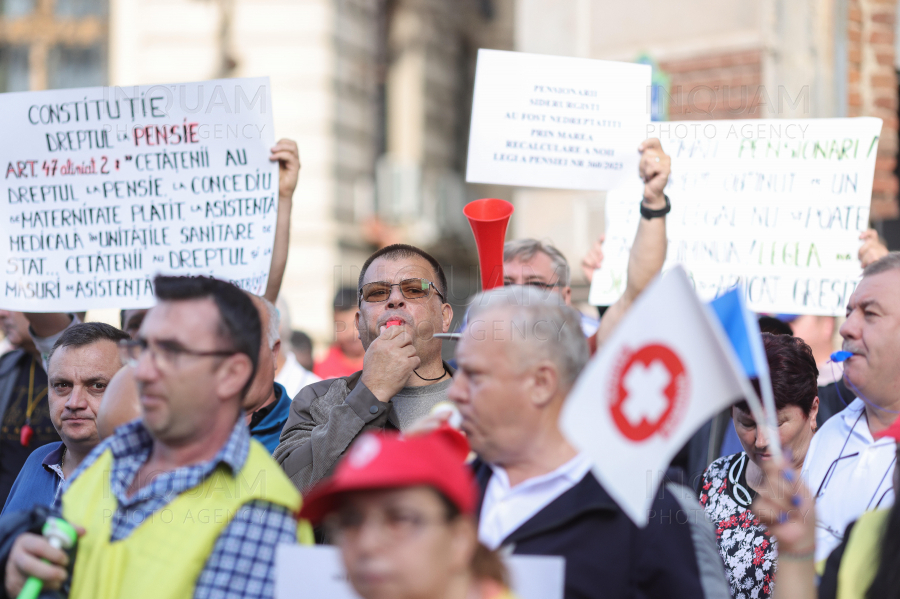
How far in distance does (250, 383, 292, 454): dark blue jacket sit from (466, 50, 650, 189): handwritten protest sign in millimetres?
1126

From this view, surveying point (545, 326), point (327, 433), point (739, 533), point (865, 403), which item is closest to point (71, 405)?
point (327, 433)

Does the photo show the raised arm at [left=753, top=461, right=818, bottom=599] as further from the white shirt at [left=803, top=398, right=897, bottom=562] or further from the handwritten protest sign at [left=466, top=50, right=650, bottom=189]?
the handwritten protest sign at [left=466, top=50, right=650, bottom=189]

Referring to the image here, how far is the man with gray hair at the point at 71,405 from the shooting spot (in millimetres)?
3031

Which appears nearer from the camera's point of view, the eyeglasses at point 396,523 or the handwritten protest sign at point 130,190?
the eyeglasses at point 396,523

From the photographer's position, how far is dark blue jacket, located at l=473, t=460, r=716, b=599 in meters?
2.06

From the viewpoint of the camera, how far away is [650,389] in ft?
6.17

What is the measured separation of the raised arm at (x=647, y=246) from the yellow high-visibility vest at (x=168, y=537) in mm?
1008

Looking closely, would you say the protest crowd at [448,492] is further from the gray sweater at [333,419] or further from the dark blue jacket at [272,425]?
the dark blue jacket at [272,425]

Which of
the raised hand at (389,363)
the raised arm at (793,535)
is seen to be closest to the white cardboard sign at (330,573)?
the raised arm at (793,535)

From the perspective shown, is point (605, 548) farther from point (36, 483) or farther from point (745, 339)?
point (36, 483)

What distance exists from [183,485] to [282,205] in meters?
1.93

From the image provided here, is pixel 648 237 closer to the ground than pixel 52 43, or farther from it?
closer to the ground

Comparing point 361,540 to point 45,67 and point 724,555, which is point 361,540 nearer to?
point 724,555

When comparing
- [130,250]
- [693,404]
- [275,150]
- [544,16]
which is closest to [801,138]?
[275,150]
